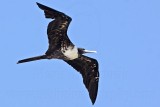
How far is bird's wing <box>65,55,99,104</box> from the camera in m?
22.0

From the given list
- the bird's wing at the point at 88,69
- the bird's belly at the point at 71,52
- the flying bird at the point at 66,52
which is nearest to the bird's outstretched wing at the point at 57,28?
the flying bird at the point at 66,52

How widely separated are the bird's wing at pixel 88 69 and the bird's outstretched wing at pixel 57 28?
4.46 ft

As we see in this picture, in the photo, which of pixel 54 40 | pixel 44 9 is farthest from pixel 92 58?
pixel 44 9

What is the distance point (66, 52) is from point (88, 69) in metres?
1.58

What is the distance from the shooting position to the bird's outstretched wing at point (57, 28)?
19.4 metres

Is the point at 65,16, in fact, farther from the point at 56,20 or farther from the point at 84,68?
the point at 84,68

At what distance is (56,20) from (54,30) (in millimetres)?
592

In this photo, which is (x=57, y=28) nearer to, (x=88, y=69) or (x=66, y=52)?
(x=66, y=52)

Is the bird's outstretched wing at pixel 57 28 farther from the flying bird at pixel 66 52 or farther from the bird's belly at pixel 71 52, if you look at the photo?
the bird's belly at pixel 71 52

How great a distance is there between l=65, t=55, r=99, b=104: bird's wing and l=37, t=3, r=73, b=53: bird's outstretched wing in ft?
4.46

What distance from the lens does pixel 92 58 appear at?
72.0 feet

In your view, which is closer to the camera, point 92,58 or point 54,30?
point 54,30

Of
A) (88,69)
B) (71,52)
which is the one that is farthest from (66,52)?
(88,69)

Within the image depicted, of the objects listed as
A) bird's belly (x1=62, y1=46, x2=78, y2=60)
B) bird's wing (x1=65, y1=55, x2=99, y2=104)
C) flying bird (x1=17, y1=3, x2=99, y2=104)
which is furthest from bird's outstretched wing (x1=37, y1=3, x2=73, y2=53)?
bird's wing (x1=65, y1=55, x2=99, y2=104)
